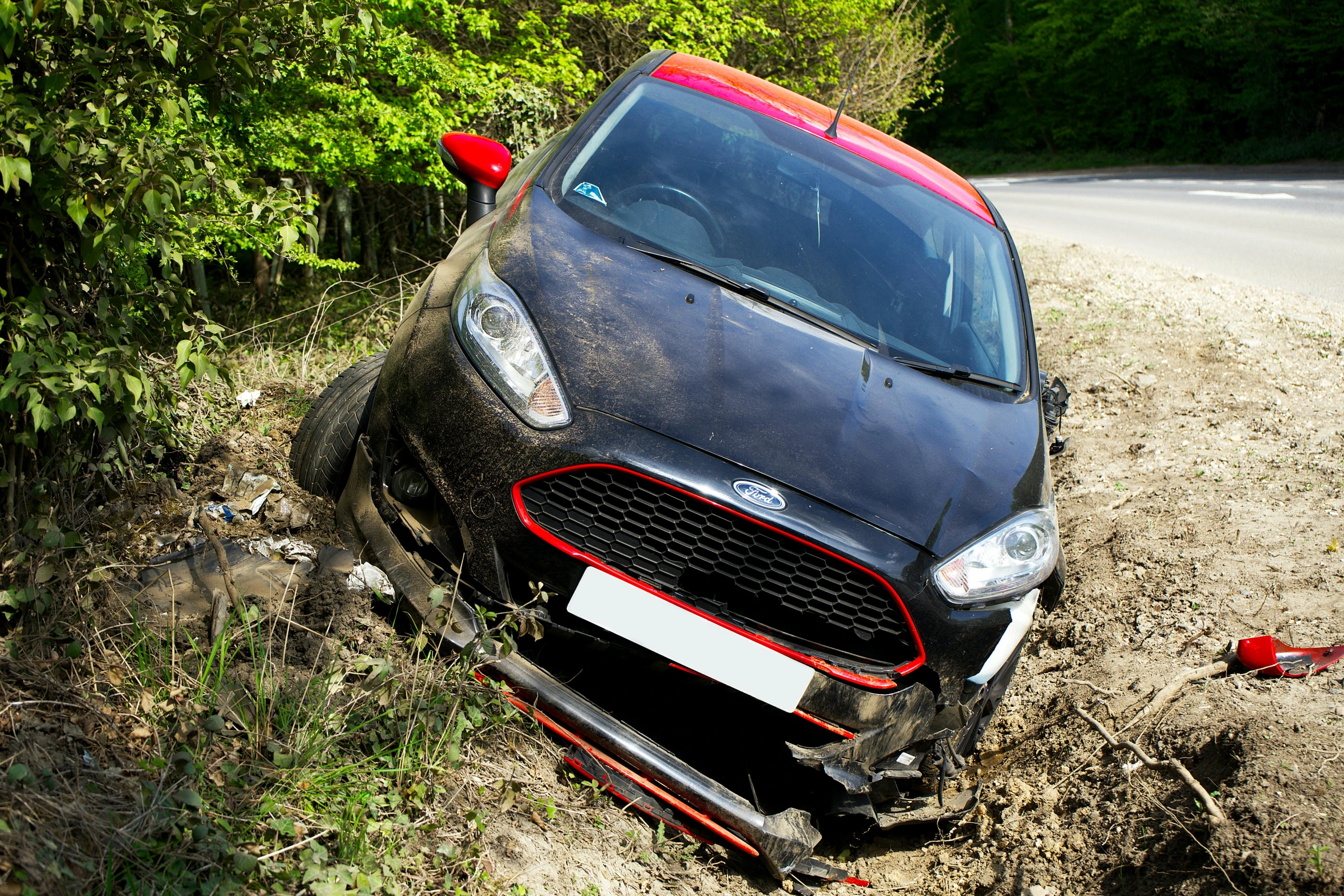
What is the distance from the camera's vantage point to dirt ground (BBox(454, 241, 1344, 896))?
2.49m

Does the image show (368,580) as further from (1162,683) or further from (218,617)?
(1162,683)

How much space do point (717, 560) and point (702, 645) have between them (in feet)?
0.67

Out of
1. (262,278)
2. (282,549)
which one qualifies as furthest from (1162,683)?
(262,278)

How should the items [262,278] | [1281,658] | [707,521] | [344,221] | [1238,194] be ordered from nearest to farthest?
[707,521] → [1281,658] → [262,278] → [344,221] → [1238,194]

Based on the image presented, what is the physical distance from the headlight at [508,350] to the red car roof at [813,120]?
1665 millimetres

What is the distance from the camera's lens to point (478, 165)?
3557 millimetres

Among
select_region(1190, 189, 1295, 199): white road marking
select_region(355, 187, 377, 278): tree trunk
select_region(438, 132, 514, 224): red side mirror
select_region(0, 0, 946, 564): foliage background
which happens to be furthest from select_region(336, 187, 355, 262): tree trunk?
select_region(1190, 189, 1295, 199): white road marking

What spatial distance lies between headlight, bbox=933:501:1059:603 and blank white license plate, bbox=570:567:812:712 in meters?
0.45

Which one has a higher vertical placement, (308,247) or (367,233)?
(308,247)

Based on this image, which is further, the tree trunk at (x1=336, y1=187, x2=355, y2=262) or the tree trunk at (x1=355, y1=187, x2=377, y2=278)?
the tree trunk at (x1=355, y1=187, x2=377, y2=278)

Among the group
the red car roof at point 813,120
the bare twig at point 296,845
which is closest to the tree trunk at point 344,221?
the red car roof at point 813,120

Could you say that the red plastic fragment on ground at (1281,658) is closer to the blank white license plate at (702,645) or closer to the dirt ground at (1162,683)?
the dirt ground at (1162,683)

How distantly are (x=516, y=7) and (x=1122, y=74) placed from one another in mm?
29284

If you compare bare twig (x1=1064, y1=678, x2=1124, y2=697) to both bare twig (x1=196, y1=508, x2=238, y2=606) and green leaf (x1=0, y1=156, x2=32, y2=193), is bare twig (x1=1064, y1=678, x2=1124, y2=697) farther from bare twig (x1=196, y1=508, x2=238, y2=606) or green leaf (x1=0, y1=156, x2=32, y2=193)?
green leaf (x1=0, y1=156, x2=32, y2=193)
